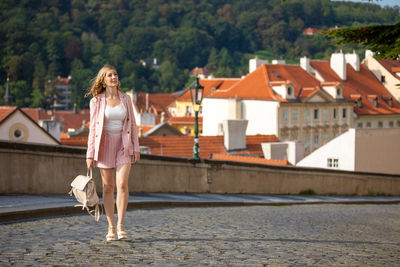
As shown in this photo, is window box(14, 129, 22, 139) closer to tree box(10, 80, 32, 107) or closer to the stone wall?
the stone wall

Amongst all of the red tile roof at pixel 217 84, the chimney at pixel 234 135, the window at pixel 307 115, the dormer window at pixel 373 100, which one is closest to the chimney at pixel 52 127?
the chimney at pixel 234 135

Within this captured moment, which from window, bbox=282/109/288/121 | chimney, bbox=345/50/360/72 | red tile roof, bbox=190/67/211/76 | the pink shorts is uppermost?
red tile roof, bbox=190/67/211/76

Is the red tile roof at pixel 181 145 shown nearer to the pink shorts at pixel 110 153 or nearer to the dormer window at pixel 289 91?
the pink shorts at pixel 110 153

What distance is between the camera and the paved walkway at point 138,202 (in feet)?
32.5

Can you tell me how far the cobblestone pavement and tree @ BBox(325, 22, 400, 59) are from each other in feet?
8.33

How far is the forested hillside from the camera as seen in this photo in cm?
13050

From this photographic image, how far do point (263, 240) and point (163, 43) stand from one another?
179303 millimetres

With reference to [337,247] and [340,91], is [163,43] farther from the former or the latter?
[337,247]

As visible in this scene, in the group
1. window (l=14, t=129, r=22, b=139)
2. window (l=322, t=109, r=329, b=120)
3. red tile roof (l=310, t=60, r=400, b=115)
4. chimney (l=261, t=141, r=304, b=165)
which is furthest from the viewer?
red tile roof (l=310, t=60, r=400, b=115)

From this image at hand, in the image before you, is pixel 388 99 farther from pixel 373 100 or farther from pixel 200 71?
pixel 200 71

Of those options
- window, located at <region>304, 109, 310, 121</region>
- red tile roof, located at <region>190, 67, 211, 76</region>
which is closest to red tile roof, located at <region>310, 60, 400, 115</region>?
window, located at <region>304, 109, 310, 121</region>

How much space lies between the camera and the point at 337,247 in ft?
27.9

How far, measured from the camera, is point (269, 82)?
235 feet

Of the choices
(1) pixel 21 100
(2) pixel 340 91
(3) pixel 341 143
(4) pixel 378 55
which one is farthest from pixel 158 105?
(4) pixel 378 55
